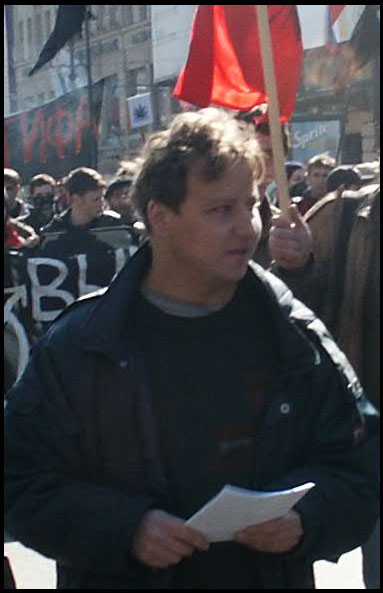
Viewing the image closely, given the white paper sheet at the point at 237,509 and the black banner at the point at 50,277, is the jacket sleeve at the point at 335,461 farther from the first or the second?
the black banner at the point at 50,277

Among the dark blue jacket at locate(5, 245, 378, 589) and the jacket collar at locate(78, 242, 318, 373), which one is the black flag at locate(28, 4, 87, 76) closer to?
the jacket collar at locate(78, 242, 318, 373)

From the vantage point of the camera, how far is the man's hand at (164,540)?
2.73 m

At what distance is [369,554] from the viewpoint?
4.59 metres

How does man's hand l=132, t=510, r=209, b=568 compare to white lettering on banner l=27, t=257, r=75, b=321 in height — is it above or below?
above

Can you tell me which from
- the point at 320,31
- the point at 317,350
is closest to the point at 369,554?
the point at 317,350

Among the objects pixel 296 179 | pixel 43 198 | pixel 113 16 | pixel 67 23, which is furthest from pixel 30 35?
pixel 67 23

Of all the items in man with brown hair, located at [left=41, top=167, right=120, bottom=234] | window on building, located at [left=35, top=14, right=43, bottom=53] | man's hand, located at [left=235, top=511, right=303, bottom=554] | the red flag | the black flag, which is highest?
window on building, located at [left=35, top=14, right=43, bottom=53]

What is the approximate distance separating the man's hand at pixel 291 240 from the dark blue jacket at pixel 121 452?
988 mm

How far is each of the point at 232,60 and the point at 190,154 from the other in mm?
3300

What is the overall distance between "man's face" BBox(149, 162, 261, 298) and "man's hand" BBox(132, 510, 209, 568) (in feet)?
1.54

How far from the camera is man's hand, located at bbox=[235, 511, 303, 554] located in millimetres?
2762

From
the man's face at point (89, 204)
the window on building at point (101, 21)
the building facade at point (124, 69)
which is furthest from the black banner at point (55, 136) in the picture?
the window on building at point (101, 21)

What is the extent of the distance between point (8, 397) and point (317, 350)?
2.06ft

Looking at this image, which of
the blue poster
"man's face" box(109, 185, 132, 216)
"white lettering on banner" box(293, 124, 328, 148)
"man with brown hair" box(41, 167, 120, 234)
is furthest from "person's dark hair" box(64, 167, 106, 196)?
"white lettering on banner" box(293, 124, 328, 148)
